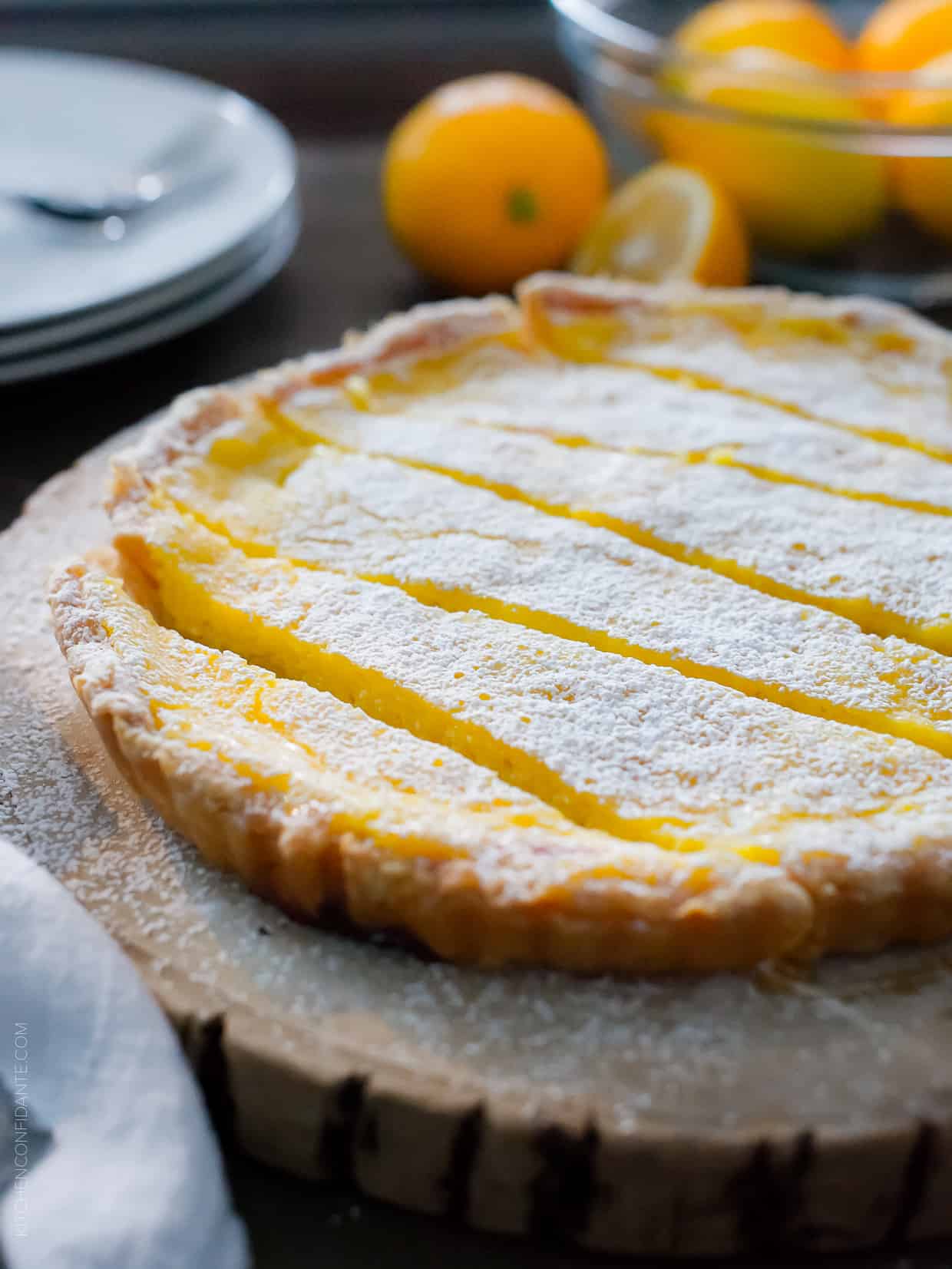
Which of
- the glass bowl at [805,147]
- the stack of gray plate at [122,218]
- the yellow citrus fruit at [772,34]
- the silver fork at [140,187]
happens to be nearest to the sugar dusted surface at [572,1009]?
the stack of gray plate at [122,218]

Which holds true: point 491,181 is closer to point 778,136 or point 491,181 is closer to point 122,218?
point 778,136

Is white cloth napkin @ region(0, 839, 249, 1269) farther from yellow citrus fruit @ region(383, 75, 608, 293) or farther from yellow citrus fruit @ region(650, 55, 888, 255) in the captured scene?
yellow citrus fruit @ region(650, 55, 888, 255)

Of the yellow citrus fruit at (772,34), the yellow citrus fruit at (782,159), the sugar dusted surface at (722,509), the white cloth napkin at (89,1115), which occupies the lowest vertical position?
the white cloth napkin at (89,1115)

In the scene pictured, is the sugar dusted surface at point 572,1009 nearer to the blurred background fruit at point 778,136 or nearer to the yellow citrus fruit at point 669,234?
the yellow citrus fruit at point 669,234

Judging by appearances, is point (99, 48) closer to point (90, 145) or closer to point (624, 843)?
point (90, 145)

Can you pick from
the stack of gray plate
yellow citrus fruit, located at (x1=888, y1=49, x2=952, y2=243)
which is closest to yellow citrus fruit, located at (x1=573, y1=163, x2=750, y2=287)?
yellow citrus fruit, located at (x1=888, y1=49, x2=952, y2=243)
